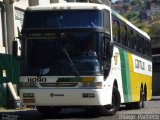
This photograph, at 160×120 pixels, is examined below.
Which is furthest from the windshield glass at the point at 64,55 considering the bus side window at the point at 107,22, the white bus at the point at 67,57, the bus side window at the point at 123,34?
the bus side window at the point at 123,34

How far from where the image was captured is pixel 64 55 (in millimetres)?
15562

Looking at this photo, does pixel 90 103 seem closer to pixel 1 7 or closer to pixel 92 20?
pixel 92 20

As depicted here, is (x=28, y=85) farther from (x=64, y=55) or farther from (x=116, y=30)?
(x=116, y=30)

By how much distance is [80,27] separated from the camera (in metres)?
15.8

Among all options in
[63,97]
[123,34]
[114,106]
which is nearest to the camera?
[63,97]

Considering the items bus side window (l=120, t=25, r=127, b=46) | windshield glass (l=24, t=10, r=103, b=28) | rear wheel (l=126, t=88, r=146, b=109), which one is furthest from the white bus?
rear wheel (l=126, t=88, r=146, b=109)

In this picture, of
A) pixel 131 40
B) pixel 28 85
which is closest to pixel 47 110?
pixel 28 85

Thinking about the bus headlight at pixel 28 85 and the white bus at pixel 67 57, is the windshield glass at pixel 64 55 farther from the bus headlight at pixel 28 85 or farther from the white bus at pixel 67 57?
the bus headlight at pixel 28 85

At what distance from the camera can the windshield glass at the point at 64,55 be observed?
1541cm

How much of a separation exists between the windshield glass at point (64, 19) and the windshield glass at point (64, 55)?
334 millimetres

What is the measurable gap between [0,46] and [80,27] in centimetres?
1249

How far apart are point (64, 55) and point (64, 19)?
115 centimetres

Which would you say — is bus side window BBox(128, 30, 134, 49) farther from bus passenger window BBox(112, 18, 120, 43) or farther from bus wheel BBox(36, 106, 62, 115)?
bus wheel BBox(36, 106, 62, 115)

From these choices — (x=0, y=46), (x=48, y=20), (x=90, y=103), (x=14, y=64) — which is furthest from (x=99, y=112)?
(x=0, y=46)
